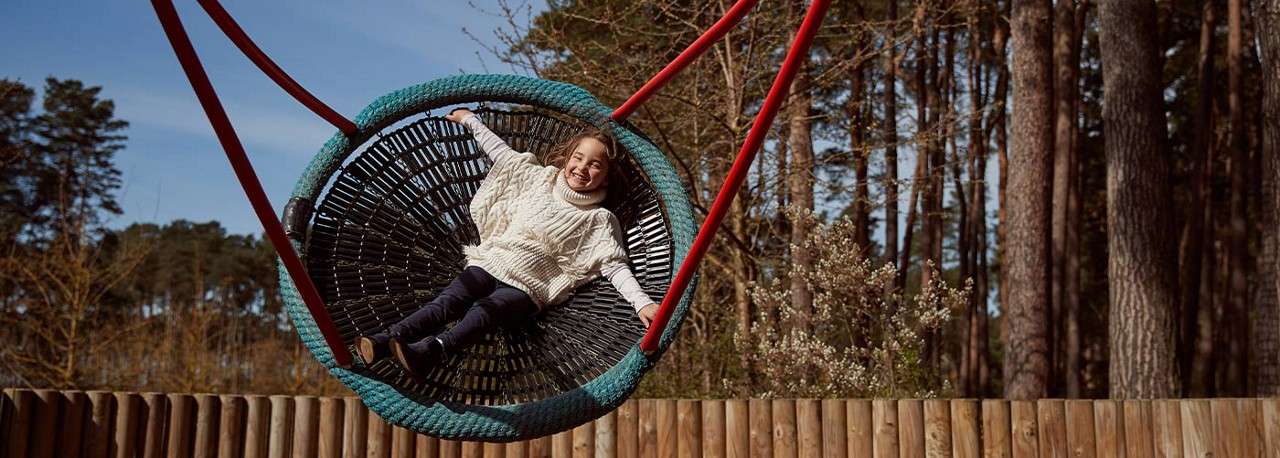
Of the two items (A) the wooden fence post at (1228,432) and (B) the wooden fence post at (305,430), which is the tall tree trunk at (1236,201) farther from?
(B) the wooden fence post at (305,430)

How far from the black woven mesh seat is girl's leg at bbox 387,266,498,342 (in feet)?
0.28

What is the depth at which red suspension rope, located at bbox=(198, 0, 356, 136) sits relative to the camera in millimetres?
2207

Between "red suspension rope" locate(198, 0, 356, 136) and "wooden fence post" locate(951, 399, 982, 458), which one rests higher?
"red suspension rope" locate(198, 0, 356, 136)

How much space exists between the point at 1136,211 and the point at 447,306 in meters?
4.29

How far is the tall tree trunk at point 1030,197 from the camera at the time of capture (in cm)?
604

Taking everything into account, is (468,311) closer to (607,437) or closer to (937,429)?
(607,437)

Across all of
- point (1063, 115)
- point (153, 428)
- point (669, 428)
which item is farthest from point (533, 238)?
point (1063, 115)

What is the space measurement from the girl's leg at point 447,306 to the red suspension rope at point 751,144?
538 millimetres

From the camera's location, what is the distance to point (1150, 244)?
547 cm

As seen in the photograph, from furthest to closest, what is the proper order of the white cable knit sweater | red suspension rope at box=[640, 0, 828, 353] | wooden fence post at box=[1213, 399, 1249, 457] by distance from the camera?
wooden fence post at box=[1213, 399, 1249, 457]
the white cable knit sweater
red suspension rope at box=[640, 0, 828, 353]

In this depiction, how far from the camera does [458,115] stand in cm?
268

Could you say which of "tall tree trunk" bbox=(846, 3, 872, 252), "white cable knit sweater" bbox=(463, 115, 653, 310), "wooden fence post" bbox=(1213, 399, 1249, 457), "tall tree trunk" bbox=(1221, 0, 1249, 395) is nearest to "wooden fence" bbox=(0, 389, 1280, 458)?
"wooden fence post" bbox=(1213, 399, 1249, 457)

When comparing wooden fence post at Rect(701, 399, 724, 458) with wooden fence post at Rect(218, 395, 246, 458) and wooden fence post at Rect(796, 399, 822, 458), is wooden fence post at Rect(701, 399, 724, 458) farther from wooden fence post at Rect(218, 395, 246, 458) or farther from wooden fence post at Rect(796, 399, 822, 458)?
wooden fence post at Rect(218, 395, 246, 458)

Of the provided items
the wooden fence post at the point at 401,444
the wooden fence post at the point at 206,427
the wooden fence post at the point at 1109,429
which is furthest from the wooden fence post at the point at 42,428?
the wooden fence post at the point at 1109,429
